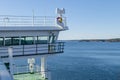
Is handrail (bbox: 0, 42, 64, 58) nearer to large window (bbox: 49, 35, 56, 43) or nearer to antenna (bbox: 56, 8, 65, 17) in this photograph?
large window (bbox: 49, 35, 56, 43)

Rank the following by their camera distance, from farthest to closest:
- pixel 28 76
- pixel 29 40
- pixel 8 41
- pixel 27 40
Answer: pixel 28 76
pixel 29 40
pixel 27 40
pixel 8 41

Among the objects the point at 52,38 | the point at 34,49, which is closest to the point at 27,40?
the point at 34,49

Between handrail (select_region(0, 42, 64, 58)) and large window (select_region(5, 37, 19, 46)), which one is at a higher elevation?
large window (select_region(5, 37, 19, 46))

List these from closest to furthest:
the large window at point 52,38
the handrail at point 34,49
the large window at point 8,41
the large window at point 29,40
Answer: the handrail at point 34,49 → the large window at point 8,41 → the large window at point 29,40 → the large window at point 52,38

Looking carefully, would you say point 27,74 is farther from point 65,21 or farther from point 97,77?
point 97,77

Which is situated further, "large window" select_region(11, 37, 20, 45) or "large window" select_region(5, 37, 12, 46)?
"large window" select_region(11, 37, 20, 45)

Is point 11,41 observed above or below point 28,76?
above

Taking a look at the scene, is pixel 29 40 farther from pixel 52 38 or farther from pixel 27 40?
pixel 52 38

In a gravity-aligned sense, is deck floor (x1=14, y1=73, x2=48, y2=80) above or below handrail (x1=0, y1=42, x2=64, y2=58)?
below

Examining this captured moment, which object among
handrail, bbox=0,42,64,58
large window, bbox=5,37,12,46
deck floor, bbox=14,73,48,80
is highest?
large window, bbox=5,37,12,46

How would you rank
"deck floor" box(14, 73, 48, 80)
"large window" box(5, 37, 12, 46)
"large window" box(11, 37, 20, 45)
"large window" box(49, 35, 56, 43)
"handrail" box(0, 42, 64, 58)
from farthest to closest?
"large window" box(49, 35, 56, 43), "deck floor" box(14, 73, 48, 80), "large window" box(11, 37, 20, 45), "large window" box(5, 37, 12, 46), "handrail" box(0, 42, 64, 58)

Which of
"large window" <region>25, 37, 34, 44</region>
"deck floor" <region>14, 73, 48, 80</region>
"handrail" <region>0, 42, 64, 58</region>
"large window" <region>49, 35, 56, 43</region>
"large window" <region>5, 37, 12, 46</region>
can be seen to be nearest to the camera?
"handrail" <region>0, 42, 64, 58</region>

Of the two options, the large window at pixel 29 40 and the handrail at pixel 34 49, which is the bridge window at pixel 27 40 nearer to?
the large window at pixel 29 40

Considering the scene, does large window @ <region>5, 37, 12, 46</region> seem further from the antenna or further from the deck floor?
Answer: the antenna
